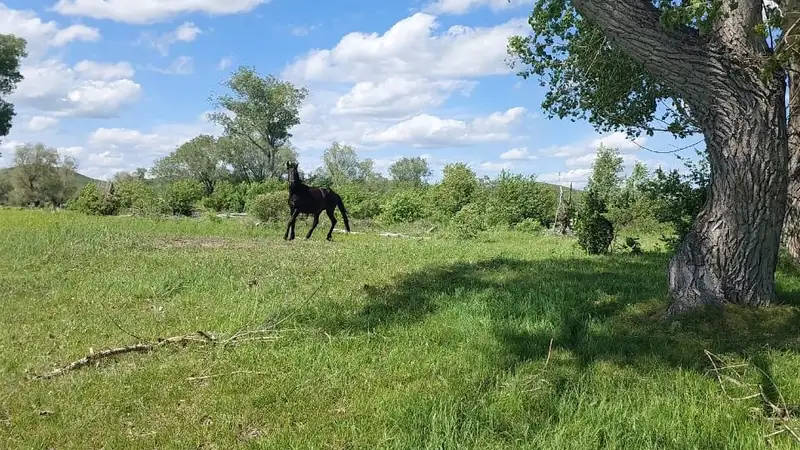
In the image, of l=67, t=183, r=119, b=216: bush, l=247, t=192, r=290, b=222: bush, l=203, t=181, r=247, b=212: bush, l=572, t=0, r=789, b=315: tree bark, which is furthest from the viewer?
l=203, t=181, r=247, b=212: bush

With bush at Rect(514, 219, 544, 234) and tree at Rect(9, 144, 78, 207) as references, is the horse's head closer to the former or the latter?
bush at Rect(514, 219, 544, 234)

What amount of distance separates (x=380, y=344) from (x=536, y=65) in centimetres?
1040

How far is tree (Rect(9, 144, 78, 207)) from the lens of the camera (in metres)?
50.5

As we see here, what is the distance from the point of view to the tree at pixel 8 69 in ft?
134

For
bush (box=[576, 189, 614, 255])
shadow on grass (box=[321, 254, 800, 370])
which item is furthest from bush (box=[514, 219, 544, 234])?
shadow on grass (box=[321, 254, 800, 370])

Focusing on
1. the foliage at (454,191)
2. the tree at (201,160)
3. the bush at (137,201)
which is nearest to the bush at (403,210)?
the foliage at (454,191)

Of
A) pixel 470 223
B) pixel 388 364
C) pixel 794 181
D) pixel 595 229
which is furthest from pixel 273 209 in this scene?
pixel 388 364

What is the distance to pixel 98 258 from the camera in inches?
395

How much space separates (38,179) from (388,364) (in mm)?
56101

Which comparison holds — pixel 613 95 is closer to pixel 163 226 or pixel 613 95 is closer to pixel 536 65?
pixel 536 65

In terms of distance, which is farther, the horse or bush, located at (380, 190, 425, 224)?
bush, located at (380, 190, 425, 224)

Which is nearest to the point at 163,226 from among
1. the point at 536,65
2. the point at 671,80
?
the point at 536,65

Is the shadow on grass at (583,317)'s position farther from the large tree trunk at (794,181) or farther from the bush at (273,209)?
the bush at (273,209)

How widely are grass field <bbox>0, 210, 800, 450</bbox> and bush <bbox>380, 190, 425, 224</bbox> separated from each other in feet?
74.9
